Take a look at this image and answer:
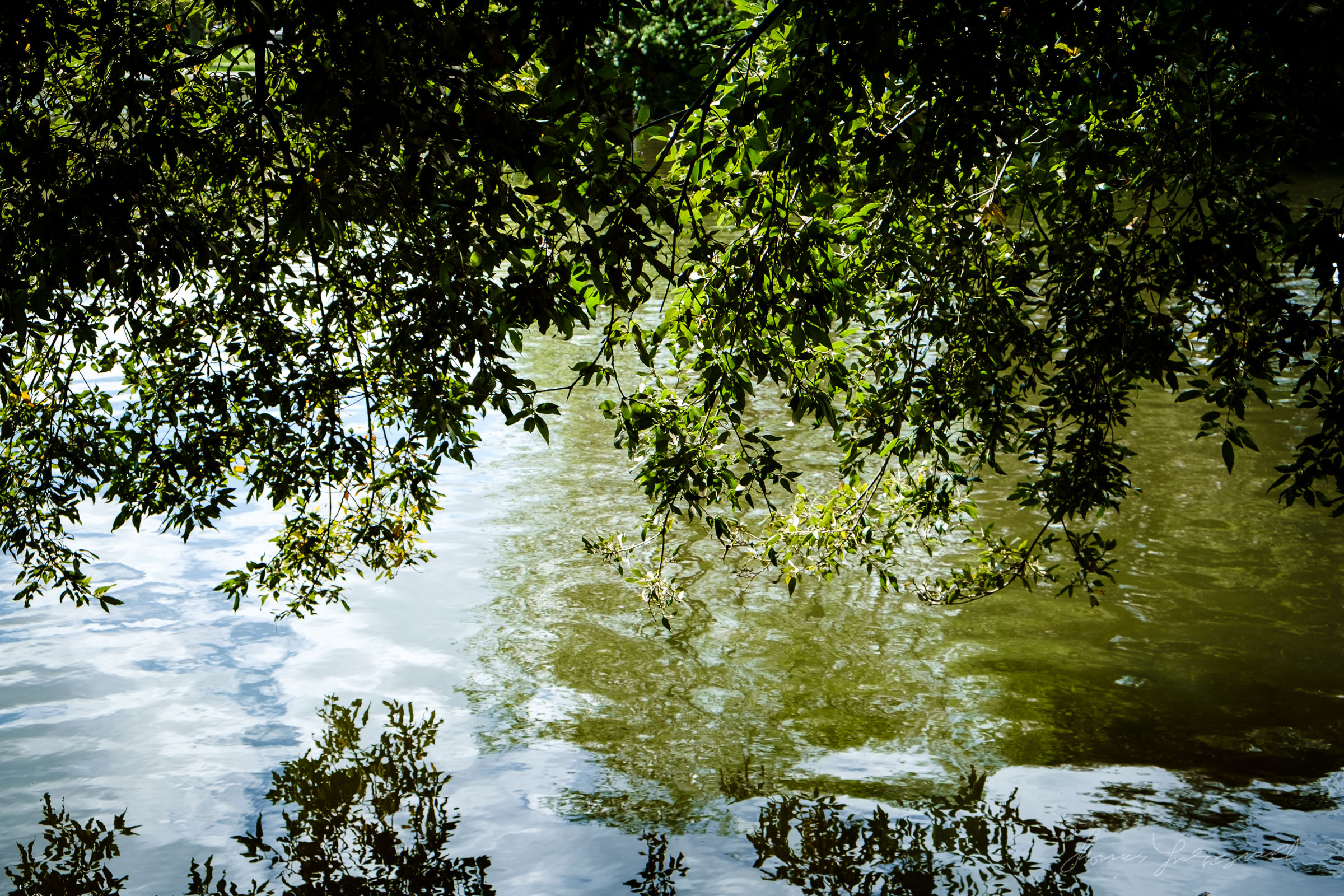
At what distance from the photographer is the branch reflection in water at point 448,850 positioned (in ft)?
16.4

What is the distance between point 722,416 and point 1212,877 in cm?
325

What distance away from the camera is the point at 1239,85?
12.8 feet

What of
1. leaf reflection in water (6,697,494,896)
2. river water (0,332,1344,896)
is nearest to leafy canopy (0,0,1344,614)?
leaf reflection in water (6,697,494,896)

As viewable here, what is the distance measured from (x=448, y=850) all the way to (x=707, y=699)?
2150 mm

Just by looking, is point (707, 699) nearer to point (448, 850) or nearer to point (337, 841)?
point (448, 850)

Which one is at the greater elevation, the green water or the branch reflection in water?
the green water

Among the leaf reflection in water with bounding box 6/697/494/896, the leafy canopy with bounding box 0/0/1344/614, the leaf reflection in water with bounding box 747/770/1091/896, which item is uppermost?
the leafy canopy with bounding box 0/0/1344/614

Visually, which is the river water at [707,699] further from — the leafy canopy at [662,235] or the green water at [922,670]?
the leafy canopy at [662,235]

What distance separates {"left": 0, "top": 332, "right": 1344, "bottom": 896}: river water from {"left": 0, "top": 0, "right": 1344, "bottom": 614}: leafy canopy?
1.35m

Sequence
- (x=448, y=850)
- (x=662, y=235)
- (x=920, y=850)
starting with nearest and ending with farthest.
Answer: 1. (x=662, y=235)
2. (x=920, y=850)
3. (x=448, y=850)

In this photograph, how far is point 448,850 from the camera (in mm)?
5328

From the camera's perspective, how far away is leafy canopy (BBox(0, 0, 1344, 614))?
3.20 metres

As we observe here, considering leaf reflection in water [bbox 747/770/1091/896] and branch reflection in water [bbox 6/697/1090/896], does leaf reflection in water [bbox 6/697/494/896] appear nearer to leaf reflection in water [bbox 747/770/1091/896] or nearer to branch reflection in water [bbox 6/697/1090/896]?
branch reflection in water [bbox 6/697/1090/896]

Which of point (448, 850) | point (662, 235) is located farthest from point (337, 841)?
point (662, 235)
